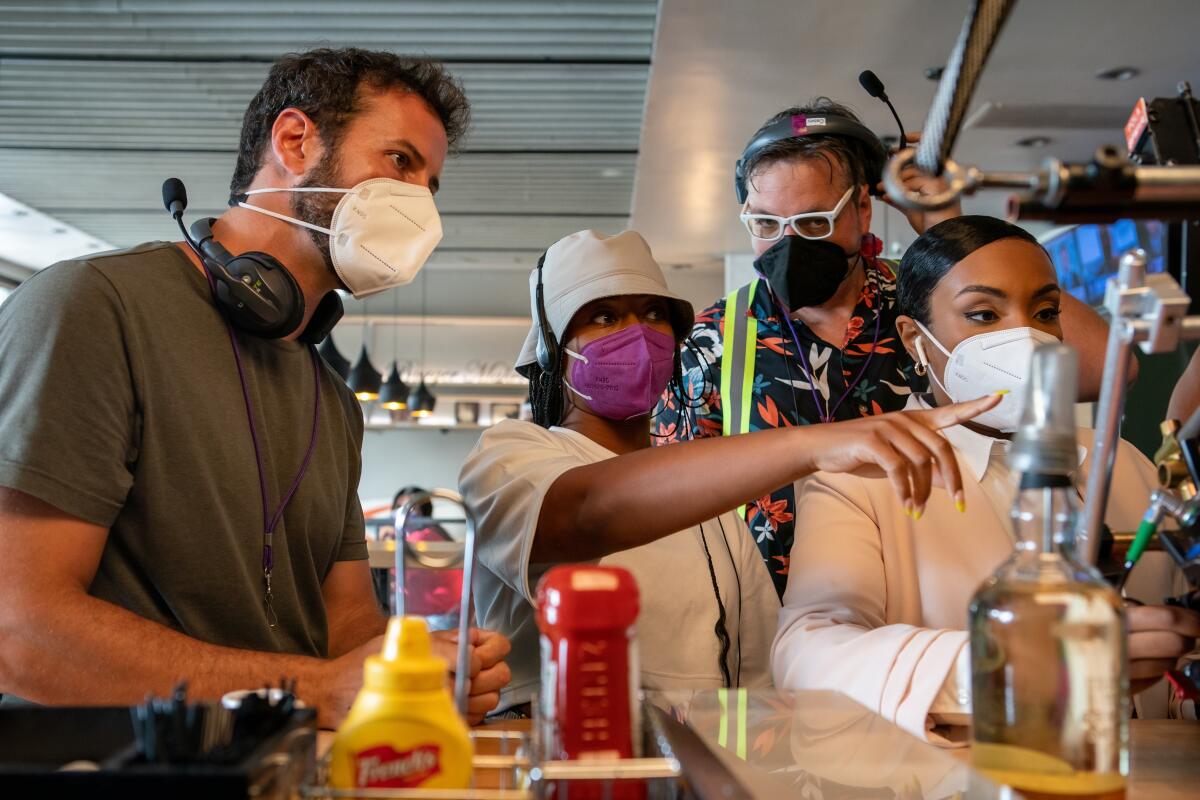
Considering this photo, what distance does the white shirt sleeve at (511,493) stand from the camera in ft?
4.72

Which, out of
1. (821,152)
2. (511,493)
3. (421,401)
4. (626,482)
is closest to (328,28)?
(821,152)

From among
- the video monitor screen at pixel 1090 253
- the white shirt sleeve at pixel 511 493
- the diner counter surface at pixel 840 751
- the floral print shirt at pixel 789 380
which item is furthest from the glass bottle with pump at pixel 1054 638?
the video monitor screen at pixel 1090 253

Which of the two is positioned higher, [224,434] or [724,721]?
[224,434]

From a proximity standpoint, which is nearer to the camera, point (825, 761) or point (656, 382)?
point (825, 761)

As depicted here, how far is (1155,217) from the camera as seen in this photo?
2.40 ft

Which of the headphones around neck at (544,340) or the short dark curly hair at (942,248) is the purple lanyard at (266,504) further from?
the short dark curly hair at (942,248)

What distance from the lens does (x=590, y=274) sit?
5.56 feet

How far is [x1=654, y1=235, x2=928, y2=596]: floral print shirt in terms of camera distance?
1.97 meters

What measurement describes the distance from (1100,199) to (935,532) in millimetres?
849

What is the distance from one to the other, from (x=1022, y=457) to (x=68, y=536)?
1.08m

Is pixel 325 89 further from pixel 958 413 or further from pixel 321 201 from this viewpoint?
pixel 958 413

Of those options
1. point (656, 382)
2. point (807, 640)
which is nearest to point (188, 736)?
point (807, 640)

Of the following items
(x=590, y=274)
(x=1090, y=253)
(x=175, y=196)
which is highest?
(x=1090, y=253)

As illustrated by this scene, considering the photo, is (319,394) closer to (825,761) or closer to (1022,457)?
(825,761)
